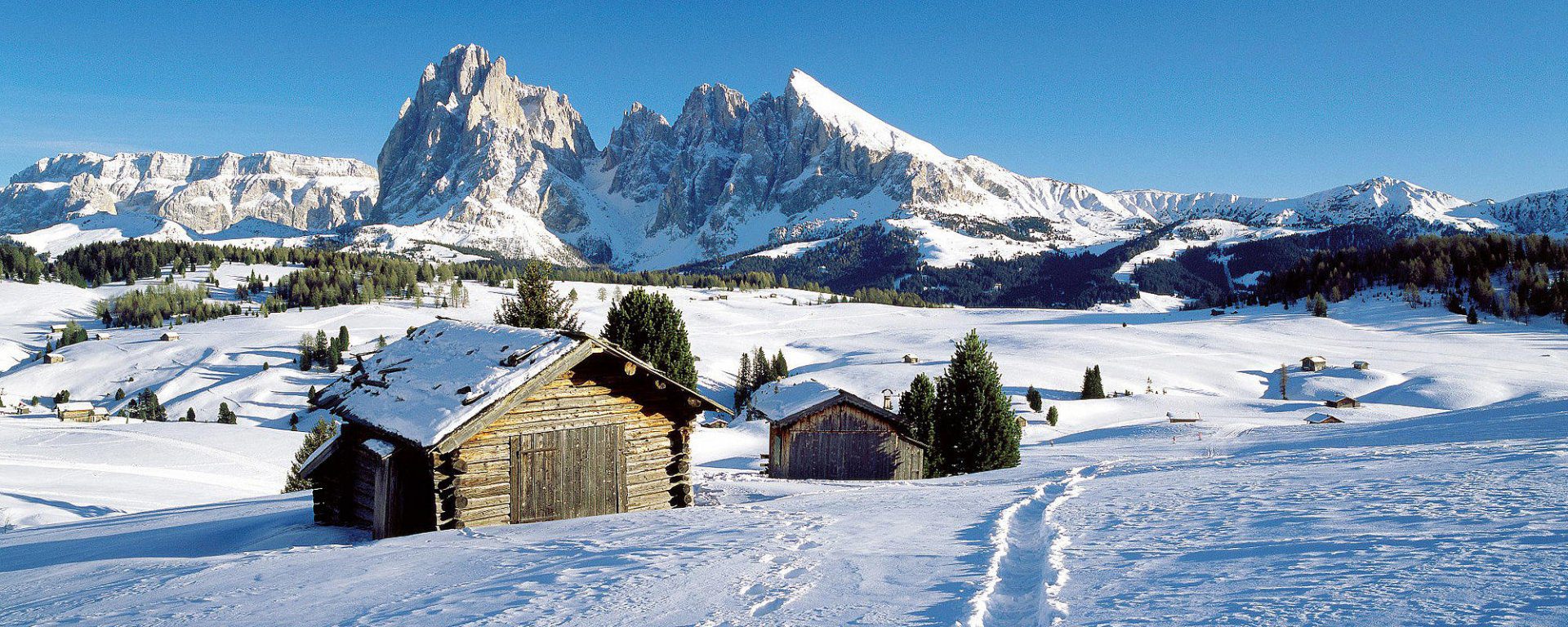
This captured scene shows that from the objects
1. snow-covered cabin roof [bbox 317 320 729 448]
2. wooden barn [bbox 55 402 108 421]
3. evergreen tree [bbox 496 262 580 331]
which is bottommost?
wooden barn [bbox 55 402 108 421]

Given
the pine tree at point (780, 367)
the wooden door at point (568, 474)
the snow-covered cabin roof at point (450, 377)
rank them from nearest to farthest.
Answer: the snow-covered cabin roof at point (450, 377), the wooden door at point (568, 474), the pine tree at point (780, 367)

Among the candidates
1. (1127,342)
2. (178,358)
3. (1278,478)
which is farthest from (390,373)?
(178,358)

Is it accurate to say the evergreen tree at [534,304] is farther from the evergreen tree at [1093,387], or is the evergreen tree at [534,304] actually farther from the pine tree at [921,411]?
the evergreen tree at [1093,387]

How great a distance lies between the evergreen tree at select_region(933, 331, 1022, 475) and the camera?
36094mm

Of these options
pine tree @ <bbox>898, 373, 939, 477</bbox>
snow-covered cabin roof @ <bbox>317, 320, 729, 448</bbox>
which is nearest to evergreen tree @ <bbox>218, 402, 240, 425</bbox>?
pine tree @ <bbox>898, 373, 939, 477</bbox>

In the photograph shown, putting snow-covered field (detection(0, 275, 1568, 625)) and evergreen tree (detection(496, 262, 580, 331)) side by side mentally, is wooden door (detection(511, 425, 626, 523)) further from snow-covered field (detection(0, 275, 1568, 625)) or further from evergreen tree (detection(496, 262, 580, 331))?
evergreen tree (detection(496, 262, 580, 331))

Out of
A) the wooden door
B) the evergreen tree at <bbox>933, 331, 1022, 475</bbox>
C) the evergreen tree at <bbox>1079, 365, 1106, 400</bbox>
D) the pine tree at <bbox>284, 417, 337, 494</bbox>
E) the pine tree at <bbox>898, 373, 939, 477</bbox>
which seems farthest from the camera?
the evergreen tree at <bbox>1079, 365, 1106, 400</bbox>

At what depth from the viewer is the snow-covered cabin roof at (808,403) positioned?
3516 cm

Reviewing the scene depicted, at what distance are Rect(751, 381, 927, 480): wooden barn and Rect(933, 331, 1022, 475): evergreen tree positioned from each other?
6.77ft

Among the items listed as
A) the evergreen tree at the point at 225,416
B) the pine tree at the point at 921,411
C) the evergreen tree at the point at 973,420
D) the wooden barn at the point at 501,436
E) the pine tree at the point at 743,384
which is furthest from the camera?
the evergreen tree at the point at 225,416

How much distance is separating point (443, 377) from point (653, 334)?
22.5 metres

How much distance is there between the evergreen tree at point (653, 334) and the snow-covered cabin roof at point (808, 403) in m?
5.14

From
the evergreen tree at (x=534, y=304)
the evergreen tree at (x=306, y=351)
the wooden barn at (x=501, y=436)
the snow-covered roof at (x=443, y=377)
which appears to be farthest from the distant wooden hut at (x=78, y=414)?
the wooden barn at (x=501, y=436)

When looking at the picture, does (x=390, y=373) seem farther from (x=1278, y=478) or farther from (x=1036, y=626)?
(x=1278, y=478)
